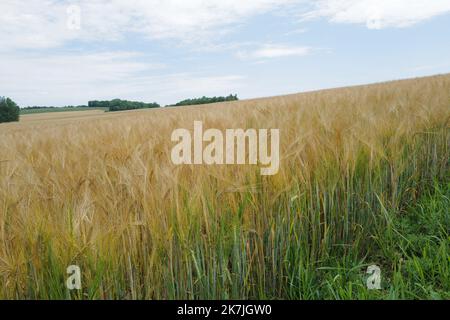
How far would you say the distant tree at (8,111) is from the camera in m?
27.0

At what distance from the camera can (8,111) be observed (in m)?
27.4

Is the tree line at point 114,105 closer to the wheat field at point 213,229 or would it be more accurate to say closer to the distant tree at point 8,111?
the distant tree at point 8,111

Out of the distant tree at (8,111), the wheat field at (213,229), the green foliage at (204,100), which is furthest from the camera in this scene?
the green foliage at (204,100)

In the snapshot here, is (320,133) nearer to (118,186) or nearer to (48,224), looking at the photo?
(118,186)

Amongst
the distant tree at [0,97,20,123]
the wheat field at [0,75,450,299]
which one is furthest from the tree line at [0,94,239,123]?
the wheat field at [0,75,450,299]

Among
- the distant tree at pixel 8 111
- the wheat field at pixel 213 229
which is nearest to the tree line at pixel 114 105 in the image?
the distant tree at pixel 8 111

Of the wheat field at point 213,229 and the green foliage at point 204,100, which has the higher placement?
the green foliage at point 204,100

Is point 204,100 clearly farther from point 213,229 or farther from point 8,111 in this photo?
point 213,229

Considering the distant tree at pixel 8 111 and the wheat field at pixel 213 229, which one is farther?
the distant tree at pixel 8 111

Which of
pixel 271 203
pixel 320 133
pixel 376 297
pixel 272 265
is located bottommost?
pixel 376 297

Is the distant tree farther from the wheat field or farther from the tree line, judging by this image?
the wheat field

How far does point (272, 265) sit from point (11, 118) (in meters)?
32.2
